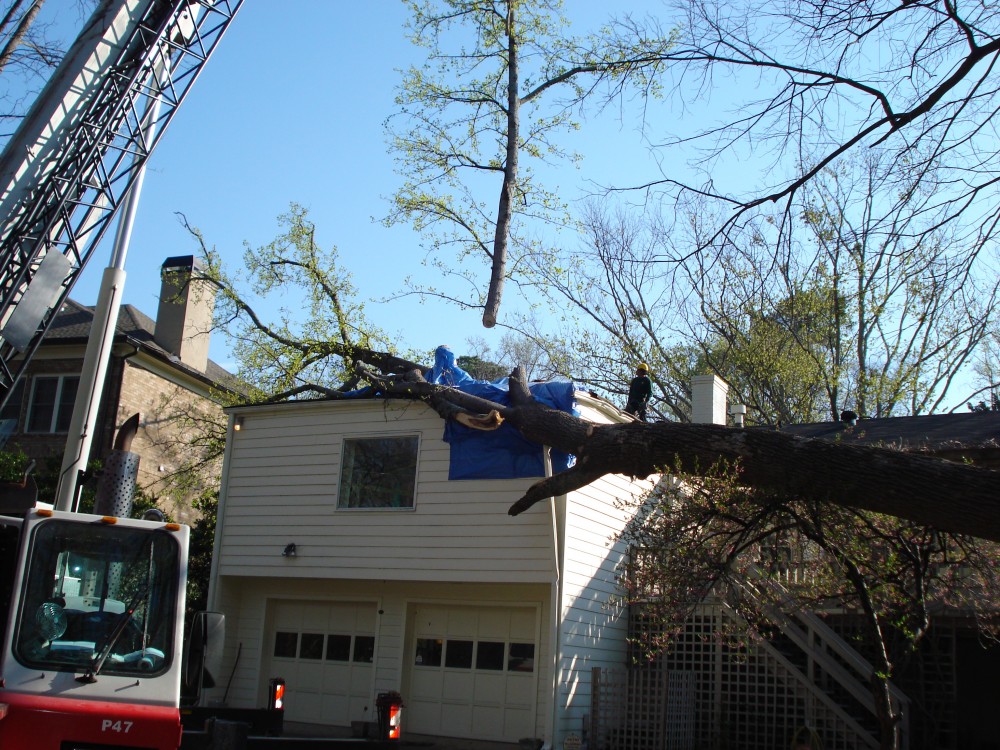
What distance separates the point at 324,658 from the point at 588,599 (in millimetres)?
4826

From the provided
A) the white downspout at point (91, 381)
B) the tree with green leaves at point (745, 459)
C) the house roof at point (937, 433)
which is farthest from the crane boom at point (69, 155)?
the house roof at point (937, 433)

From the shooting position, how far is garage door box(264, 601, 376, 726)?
15.6 metres

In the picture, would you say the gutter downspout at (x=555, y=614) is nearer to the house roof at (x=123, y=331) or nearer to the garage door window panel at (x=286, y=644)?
the garage door window panel at (x=286, y=644)

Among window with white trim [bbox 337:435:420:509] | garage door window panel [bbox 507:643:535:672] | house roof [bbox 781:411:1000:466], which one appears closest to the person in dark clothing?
house roof [bbox 781:411:1000:466]

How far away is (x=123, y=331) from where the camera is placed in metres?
23.9

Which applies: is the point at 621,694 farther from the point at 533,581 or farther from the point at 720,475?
the point at 720,475

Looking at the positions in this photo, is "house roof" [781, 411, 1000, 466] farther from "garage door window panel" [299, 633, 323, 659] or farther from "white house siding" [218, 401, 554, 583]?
"garage door window panel" [299, 633, 323, 659]

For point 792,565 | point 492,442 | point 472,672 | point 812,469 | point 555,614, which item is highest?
point 492,442

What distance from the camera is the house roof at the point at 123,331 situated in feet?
74.7

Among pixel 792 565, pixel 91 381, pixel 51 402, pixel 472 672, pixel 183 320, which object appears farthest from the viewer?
pixel 183 320

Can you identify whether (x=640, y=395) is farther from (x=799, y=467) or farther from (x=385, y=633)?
(x=799, y=467)

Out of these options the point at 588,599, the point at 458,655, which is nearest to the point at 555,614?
the point at 588,599

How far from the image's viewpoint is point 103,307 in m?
9.30

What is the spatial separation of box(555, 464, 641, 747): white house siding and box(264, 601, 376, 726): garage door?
139 inches
